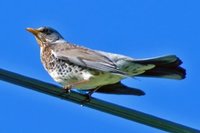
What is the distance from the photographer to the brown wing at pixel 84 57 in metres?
7.91

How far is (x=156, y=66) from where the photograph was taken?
24.3 ft

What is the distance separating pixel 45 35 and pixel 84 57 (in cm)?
165

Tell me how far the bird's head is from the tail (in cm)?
254

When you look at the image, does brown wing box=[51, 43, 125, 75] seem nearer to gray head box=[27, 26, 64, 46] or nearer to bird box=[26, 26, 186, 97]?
bird box=[26, 26, 186, 97]

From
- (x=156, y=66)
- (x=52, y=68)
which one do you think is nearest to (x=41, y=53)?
(x=52, y=68)

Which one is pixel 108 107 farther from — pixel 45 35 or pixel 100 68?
pixel 45 35

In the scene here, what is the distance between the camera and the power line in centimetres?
516

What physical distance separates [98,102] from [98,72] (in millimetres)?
2341

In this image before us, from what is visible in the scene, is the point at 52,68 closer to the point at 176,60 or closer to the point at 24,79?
the point at 176,60

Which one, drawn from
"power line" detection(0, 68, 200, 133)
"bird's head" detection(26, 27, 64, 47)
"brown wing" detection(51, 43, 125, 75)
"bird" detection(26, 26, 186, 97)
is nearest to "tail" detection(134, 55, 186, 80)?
"bird" detection(26, 26, 186, 97)

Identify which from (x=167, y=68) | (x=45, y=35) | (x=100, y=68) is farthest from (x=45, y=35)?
(x=167, y=68)

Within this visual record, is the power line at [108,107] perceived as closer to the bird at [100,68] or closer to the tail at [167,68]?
the tail at [167,68]

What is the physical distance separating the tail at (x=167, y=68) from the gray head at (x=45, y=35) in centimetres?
256

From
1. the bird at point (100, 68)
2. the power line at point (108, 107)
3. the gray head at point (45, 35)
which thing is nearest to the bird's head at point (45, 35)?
the gray head at point (45, 35)
